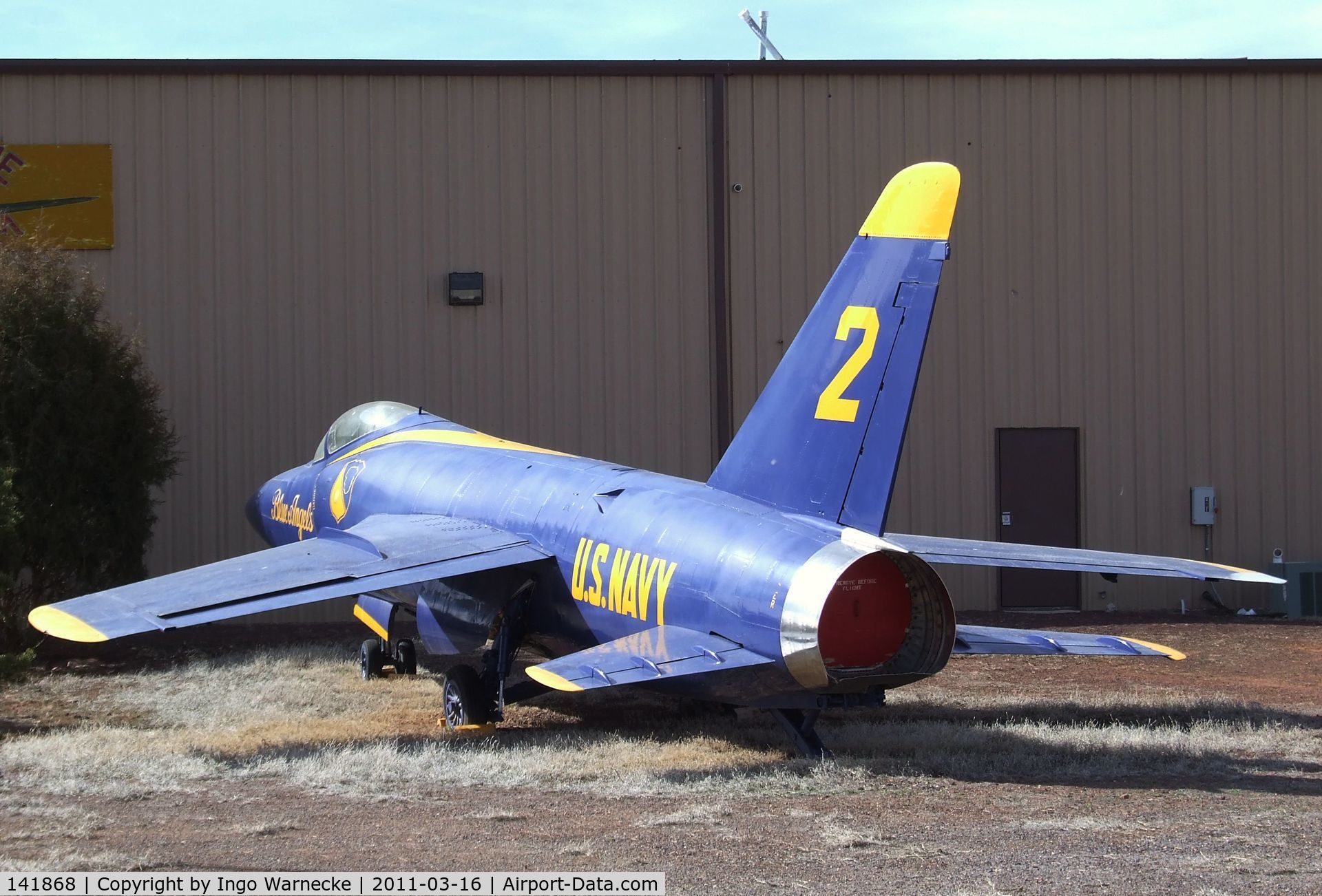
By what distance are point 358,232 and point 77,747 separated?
417 inches

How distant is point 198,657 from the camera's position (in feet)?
50.9

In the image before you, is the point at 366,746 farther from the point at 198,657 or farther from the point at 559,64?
the point at 559,64

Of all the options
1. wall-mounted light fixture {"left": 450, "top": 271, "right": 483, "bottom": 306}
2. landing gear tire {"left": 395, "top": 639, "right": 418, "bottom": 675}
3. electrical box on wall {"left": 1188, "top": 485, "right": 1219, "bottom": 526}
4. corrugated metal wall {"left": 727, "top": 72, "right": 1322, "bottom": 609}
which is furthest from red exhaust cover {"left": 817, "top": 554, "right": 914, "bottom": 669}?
electrical box on wall {"left": 1188, "top": 485, "right": 1219, "bottom": 526}

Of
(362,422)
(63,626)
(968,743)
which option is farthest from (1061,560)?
(362,422)

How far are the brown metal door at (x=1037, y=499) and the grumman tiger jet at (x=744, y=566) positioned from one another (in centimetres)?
813

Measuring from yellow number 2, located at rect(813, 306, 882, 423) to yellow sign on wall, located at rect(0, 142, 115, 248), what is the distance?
42.7 feet

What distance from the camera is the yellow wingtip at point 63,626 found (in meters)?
8.55

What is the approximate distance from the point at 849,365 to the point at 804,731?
257cm

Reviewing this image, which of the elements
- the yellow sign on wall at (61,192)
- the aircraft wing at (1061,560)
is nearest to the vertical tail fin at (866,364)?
the aircraft wing at (1061,560)

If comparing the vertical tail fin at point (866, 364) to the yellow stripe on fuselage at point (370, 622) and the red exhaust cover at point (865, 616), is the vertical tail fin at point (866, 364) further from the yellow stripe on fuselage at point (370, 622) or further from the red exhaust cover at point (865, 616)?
the yellow stripe on fuselage at point (370, 622)

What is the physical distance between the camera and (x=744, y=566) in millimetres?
8586

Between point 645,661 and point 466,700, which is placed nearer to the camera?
point 645,661

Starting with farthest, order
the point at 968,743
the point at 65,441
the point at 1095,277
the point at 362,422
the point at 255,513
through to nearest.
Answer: the point at 1095,277 → the point at 255,513 → the point at 65,441 → the point at 362,422 → the point at 968,743

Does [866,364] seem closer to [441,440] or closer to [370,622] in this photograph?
[441,440]
